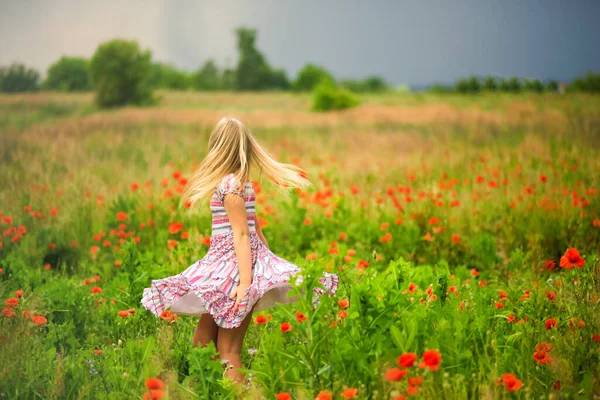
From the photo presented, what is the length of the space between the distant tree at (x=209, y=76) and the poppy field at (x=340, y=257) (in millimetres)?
36903

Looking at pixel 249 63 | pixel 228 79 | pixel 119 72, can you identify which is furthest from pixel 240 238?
pixel 249 63

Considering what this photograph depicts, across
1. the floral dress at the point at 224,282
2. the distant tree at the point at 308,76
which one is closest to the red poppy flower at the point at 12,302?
the floral dress at the point at 224,282

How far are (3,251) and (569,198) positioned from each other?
583cm

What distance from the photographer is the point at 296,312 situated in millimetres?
2863

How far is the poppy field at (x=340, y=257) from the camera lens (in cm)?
282

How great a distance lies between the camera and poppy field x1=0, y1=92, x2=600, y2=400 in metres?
2.82

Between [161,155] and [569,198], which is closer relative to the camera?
[569,198]

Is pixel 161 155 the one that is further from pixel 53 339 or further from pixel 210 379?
pixel 210 379

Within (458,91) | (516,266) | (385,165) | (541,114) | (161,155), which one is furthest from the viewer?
(458,91)

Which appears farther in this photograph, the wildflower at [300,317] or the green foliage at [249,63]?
the green foliage at [249,63]

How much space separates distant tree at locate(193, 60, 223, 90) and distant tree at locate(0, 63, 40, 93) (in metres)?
37.9

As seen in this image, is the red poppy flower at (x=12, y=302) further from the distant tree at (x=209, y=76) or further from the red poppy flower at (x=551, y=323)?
the distant tree at (x=209, y=76)

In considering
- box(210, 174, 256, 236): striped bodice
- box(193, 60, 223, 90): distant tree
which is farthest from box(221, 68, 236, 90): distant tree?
box(210, 174, 256, 236): striped bodice

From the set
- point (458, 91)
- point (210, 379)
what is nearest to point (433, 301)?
point (210, 379)
